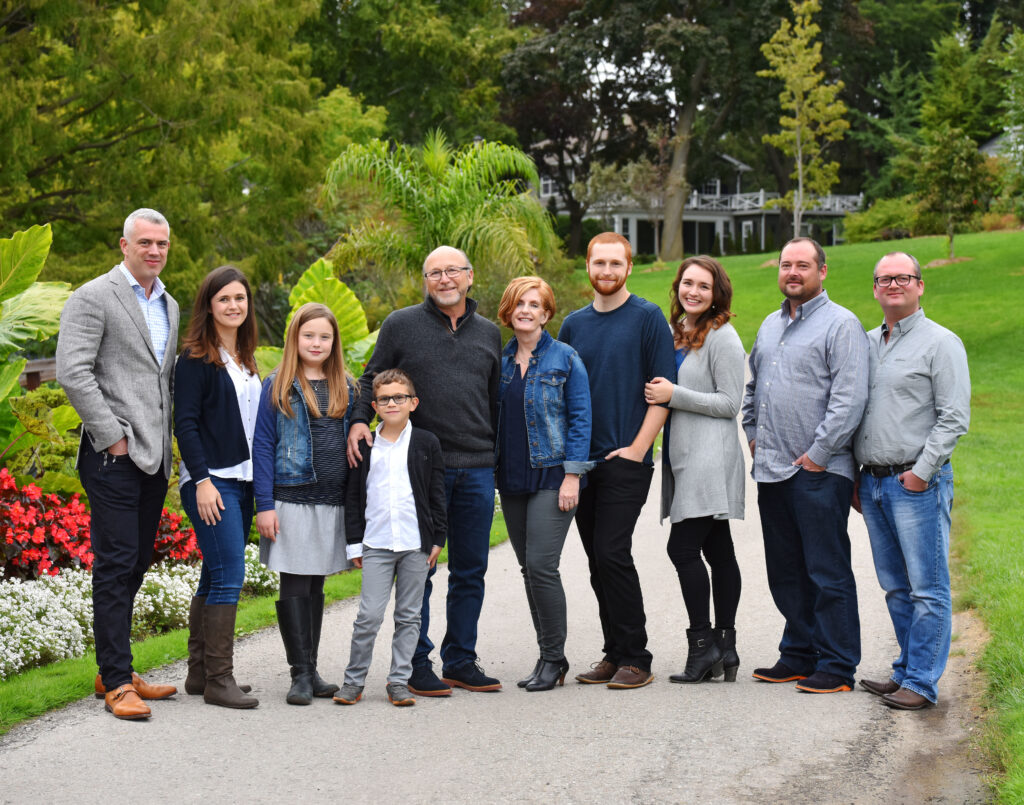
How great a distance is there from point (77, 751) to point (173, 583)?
296 cm

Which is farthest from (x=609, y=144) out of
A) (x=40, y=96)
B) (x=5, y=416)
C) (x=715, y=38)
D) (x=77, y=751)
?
(x=77, y=751)

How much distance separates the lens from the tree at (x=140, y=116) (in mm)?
12406

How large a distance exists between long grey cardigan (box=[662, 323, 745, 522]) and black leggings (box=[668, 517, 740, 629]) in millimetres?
127

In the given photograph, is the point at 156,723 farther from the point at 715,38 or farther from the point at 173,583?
the point at 715,38

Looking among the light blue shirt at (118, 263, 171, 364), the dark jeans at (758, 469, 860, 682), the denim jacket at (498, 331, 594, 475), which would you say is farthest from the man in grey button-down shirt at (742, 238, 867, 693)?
the light blue shirt at (118, 263, 171, 364)

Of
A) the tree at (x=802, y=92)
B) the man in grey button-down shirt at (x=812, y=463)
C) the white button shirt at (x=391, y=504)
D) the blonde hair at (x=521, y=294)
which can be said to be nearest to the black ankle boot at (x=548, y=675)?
the white button shirt at (x=391, y=504)

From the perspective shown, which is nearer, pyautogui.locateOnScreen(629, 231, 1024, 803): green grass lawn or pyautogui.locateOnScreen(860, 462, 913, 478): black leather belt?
pyautogui.locateOnScreen(860, 462, 913, 478): black leather belt

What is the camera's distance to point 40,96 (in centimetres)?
1245

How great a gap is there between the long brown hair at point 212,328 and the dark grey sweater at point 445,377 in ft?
2.02

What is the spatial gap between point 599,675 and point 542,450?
1.26 metres

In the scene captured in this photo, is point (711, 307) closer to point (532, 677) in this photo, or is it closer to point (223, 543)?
point (532, 677)

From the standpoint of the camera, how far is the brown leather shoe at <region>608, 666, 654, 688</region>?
5.75 meters

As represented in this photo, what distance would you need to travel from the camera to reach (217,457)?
5.43m

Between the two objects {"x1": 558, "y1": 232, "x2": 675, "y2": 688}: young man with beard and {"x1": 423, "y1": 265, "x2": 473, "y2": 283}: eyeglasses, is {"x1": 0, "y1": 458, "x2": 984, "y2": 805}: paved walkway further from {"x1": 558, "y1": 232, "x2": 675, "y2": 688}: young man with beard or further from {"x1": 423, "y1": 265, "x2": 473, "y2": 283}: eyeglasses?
{"x1": 423, "y1": 265, "x2": 473, "y2": 283}: eyeglasses
